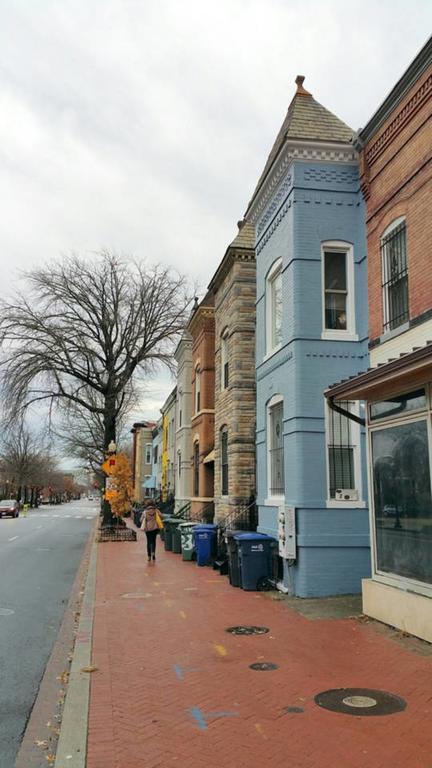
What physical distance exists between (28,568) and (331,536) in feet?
28.7

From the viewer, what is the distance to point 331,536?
10.6m

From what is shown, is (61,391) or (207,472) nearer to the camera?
(207,472)

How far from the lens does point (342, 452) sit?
11125 mm

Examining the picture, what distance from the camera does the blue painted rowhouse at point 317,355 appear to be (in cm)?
1065

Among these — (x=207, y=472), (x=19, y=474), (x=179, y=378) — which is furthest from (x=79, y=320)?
(x=19, y=474)

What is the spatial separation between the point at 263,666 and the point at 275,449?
21.7ft

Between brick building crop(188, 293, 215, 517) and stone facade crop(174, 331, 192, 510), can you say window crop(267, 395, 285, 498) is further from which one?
stone facade crop(174, 331, 192, 510)

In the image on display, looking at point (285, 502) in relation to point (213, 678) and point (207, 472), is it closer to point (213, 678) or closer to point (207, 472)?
point (213, 678)

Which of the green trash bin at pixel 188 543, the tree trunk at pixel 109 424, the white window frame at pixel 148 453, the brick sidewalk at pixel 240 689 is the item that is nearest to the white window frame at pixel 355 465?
the brick sidewalk at pixel 240 689

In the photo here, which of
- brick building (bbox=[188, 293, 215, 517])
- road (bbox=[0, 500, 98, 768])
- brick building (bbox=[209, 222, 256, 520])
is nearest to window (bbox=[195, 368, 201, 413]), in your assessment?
brick building (bbox=[188, 293, 215, 517])

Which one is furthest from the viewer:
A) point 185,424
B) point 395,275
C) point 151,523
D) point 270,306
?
point 185,424

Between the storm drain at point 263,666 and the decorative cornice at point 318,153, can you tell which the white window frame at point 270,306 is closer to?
the decorative cornice at point 318,153

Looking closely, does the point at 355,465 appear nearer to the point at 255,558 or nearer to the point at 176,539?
the point at 255,558

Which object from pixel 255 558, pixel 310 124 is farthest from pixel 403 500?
pixel 310 124
